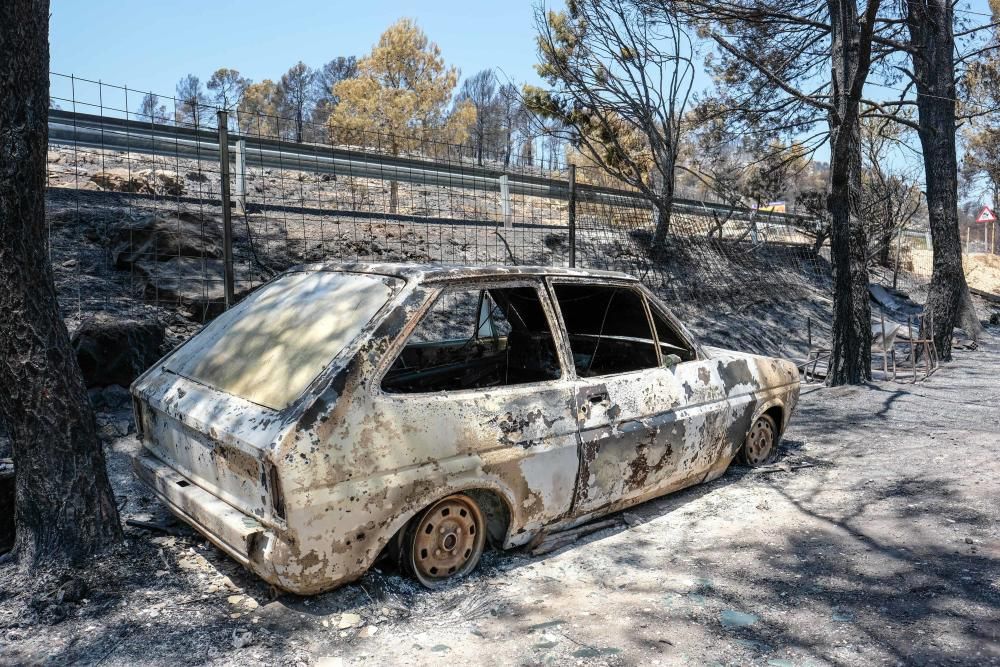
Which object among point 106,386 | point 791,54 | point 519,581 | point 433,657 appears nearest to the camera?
point 433,657

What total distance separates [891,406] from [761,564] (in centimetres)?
482

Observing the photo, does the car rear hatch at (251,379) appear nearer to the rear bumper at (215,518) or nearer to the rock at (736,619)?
the rear bumper at (215,518)

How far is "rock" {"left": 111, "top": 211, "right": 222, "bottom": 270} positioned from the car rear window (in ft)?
13.8

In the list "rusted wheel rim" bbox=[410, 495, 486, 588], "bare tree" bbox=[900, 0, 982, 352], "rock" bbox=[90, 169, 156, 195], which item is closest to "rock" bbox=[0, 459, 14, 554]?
"rusted wheel rim" bbox=[410, 495, 486, 588]

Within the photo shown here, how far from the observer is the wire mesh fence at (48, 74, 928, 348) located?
761 cm

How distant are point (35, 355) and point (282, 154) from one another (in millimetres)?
6804

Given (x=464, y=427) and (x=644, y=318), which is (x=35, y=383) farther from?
(x=644, y=318)

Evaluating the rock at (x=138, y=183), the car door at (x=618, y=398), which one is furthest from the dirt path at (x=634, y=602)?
the rock at (x=138, y=183)

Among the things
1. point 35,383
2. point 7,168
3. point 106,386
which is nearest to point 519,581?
point 35,383

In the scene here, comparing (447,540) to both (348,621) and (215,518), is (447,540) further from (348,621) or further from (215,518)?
(215,518)

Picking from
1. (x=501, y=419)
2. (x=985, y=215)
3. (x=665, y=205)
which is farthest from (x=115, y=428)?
(x=985, y=215)

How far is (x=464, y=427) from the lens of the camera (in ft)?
11.0

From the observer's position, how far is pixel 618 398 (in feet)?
13.3

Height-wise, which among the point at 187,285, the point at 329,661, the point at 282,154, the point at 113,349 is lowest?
the point at 329,661
